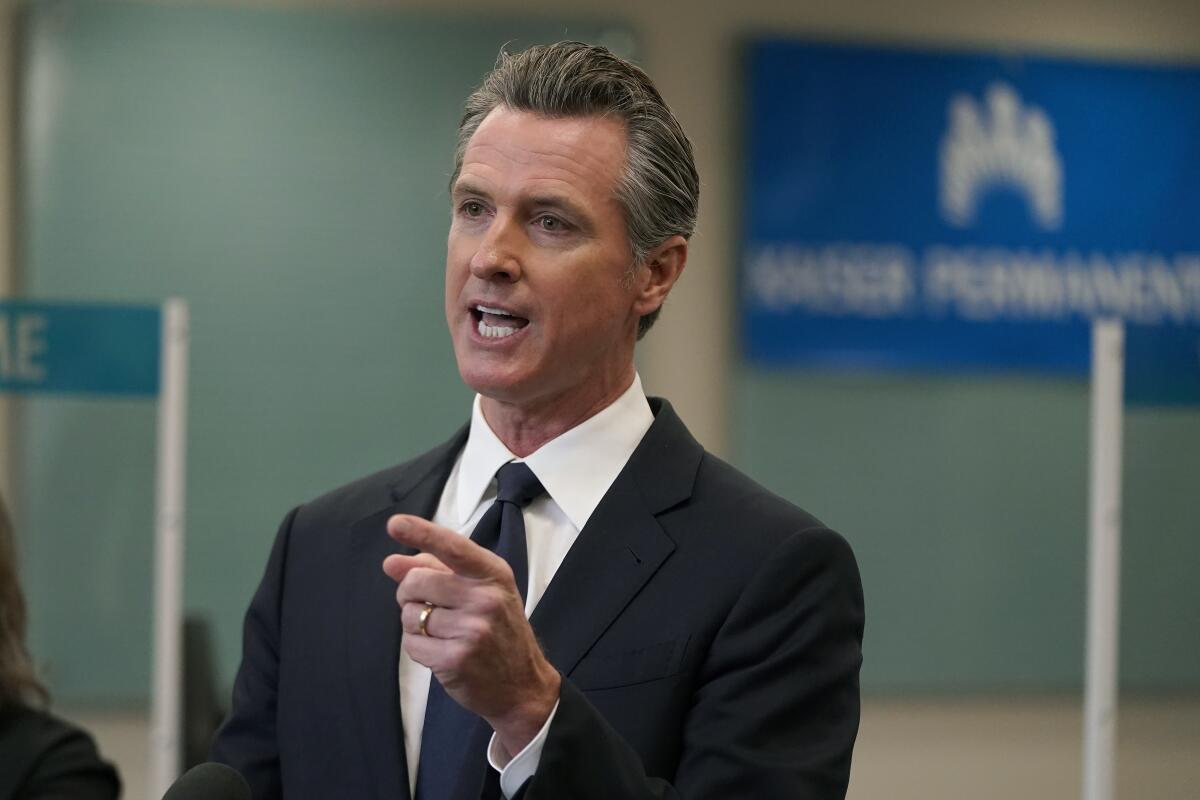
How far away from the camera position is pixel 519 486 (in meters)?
1.47

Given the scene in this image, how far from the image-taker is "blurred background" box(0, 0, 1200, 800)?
12.3ft

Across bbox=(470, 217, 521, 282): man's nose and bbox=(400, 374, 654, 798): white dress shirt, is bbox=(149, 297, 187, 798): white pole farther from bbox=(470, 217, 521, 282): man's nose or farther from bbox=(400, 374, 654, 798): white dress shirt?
bbox=(470, 217, 521, 282): man's nose

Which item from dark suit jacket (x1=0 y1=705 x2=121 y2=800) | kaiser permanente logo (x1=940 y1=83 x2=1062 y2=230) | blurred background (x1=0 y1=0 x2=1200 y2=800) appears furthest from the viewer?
kaiser permanente logo (x1=940 y1=83 x2=1062 y2=230)

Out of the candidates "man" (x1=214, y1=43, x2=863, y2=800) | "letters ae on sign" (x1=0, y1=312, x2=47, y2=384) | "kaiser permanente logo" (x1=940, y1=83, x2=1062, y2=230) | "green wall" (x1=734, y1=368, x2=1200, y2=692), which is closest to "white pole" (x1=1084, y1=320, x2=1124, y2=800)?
"green wall" (x1=734, y1=368, x2=1200, y2=692)

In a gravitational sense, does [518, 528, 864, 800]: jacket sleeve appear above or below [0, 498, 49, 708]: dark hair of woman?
above

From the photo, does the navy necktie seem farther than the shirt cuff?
Yes

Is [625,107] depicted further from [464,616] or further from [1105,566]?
[1105,566]

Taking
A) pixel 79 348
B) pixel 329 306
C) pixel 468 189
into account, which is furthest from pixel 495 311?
pixel 329 306

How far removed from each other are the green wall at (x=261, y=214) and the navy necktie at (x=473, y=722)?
7.91ft

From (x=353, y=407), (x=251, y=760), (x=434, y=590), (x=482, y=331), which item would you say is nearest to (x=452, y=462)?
(x=482, y=331)

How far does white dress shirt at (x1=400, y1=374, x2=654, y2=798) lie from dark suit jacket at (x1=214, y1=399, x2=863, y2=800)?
0.03 meters

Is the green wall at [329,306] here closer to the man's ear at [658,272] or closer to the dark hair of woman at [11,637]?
the dark hair of woman at [11,637]

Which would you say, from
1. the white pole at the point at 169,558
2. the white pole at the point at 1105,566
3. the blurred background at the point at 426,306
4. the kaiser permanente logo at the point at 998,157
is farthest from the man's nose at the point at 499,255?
the kaiser permanente logo at the point at 998,157

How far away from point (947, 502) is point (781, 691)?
3042 millimetres
